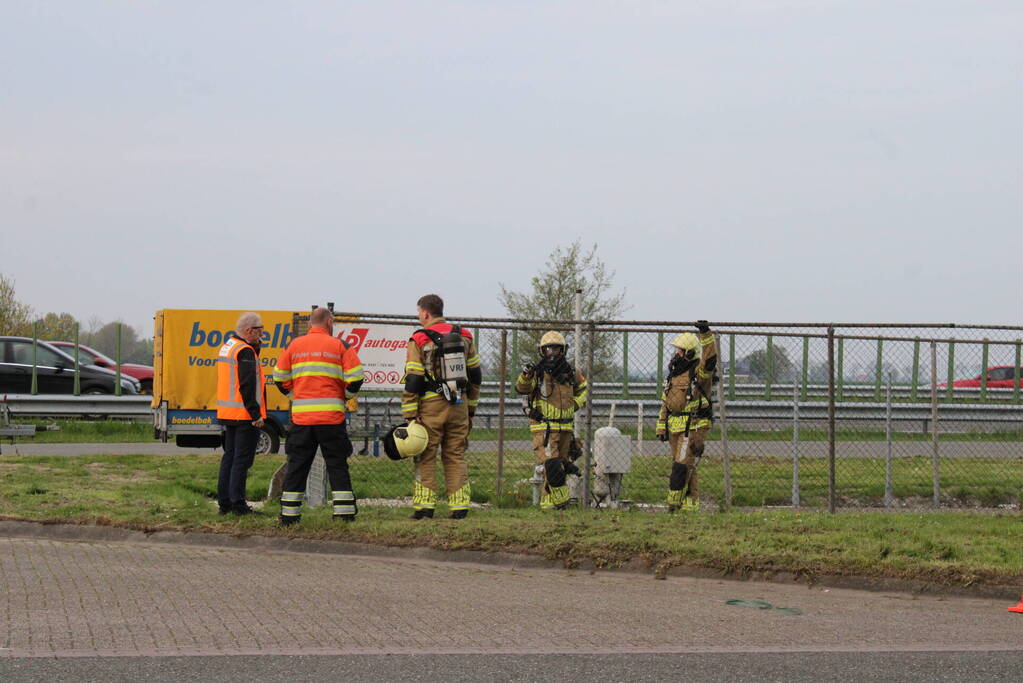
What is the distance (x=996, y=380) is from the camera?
14492 mm

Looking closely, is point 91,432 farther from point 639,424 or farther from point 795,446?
point 795,446

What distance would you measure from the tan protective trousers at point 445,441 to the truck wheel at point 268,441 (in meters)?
9.04

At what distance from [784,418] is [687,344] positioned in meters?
3.16

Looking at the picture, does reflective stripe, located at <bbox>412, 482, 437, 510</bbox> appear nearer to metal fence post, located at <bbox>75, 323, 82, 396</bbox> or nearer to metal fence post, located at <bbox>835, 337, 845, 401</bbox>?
metal fence post, located at <bbox>835, 337, 845, 401</bbox>

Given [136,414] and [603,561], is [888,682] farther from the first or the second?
[136,414]

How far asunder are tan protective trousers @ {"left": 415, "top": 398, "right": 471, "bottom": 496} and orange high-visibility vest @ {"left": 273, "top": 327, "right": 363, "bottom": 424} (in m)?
0.72

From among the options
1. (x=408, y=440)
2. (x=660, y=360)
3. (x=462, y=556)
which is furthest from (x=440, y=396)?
(x=660, y=360)

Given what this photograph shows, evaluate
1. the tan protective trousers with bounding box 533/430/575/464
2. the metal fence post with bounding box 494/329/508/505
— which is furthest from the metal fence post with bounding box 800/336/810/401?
the metal fence post with bounding box 494/329/508/505

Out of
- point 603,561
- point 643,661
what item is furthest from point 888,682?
point 603,561

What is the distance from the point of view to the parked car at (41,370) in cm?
2484

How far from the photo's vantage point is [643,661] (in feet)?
Answer: 20.0

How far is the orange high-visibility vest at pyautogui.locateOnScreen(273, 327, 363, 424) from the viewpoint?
10227mm

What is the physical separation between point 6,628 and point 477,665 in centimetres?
265

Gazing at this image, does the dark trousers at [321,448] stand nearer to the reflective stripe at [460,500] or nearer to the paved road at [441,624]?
the reflective stripe at [460,500]
